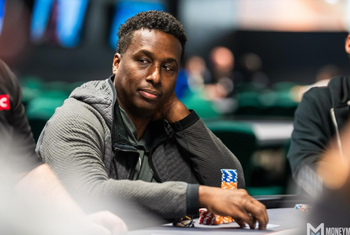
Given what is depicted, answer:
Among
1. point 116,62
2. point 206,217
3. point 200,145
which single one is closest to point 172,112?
point 200,145

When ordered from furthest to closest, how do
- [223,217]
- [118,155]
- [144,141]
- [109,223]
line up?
[144,141], [118,155], [223,217], [109,223]

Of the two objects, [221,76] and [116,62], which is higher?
[116,62]

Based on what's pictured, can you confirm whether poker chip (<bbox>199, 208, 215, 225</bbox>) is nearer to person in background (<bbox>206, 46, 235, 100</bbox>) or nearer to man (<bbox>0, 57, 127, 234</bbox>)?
man (<bbox>0, 57, 127, 234</bbox>)

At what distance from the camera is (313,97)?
→ 2.12m

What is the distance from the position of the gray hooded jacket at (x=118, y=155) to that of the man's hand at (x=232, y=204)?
0.12 ft

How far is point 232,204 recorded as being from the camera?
4.13 ft

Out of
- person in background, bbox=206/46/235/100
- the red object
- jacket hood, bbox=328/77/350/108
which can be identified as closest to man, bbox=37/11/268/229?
the red object

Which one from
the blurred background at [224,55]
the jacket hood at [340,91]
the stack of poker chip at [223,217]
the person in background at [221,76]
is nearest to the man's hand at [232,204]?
the stack of poker chip at [223,217]

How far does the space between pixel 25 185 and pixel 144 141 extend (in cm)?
62

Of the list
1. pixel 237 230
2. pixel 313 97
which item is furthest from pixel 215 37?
pixel 237 230

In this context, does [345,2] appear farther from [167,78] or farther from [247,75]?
[167,78]

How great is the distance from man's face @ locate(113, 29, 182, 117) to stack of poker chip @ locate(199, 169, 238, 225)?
349 millimetres

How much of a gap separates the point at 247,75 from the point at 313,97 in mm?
10040

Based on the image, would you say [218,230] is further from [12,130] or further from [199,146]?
[12,130]
